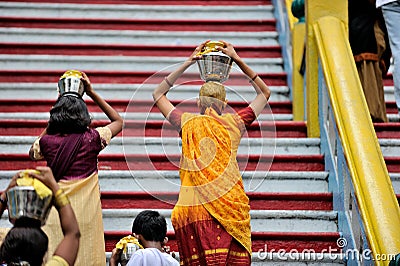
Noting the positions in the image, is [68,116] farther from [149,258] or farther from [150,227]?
[149,258]

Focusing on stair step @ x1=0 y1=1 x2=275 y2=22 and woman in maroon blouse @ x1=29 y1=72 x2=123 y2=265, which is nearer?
woman in maroon blouse @ x1=29 y1=72 x2=123 y2=265

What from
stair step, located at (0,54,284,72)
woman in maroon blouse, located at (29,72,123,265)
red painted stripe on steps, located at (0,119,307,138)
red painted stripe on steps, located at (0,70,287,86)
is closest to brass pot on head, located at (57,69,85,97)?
woman in maroon blouse, located at (29,72,123,265)

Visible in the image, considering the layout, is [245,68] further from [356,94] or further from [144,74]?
[144,74]

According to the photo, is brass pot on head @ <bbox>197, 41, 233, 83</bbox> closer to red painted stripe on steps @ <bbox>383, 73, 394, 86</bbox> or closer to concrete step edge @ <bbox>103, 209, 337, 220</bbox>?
concrete step edge @ <bbox>103, 209, 337, 220</bbox>

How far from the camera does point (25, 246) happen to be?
4105mm

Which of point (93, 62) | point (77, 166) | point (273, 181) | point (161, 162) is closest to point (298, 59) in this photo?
point (273, 181)

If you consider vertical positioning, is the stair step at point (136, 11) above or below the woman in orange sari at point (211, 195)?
above

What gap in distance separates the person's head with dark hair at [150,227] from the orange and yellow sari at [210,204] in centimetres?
8

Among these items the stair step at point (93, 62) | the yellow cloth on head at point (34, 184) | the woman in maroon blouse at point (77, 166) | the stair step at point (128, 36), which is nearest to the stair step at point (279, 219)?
the woman in maroon blouse at point (77, 166)

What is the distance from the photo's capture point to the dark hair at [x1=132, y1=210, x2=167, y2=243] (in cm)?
561

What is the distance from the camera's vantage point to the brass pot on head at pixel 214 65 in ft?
19.1

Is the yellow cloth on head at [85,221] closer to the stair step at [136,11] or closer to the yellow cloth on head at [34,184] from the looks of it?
the yellow cloth on head at [34,184]

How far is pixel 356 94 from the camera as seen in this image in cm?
747

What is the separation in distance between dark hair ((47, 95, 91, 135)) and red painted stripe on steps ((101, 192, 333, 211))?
1.83 metres
